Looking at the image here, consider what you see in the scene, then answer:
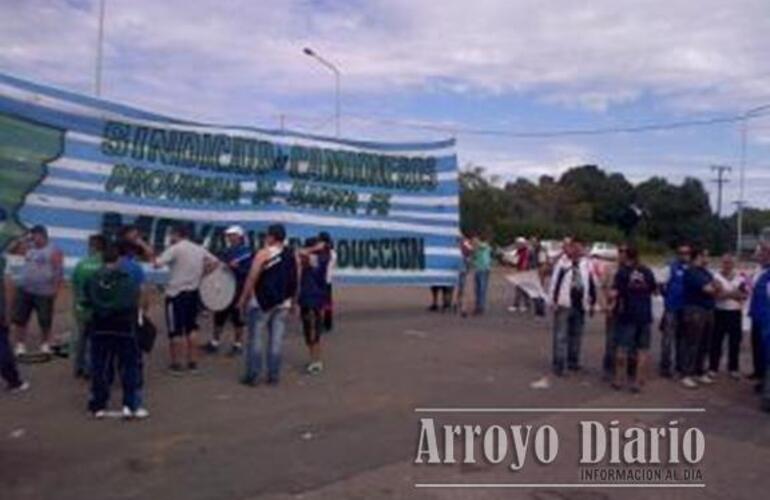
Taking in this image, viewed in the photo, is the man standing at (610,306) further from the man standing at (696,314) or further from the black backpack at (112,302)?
the black backpack at (112,302)

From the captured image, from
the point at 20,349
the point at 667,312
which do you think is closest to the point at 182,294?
the point at 20,349

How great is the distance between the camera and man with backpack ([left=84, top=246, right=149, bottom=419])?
10336 millimetres

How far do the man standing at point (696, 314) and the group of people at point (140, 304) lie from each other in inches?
186

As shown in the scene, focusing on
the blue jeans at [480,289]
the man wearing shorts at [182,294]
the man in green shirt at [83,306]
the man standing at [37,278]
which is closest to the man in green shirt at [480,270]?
the blue jeans at [480,289]

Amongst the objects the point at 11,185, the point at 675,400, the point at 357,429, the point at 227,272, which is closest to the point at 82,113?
the point at 11,185

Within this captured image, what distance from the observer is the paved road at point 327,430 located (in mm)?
8148

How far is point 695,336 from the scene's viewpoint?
47.0 ft

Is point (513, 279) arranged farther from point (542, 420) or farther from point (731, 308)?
point (542, 420)

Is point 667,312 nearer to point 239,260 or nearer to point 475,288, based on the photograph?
point 239,260

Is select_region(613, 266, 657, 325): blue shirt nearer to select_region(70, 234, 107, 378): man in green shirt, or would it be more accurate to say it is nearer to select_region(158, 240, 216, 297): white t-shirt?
select_region(158, 240, 216, 297): white t-shirt

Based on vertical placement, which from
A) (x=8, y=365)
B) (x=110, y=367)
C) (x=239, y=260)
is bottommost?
(x=8, y=365)

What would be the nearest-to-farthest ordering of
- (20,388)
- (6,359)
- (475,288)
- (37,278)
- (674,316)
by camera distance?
(6,359) → (20,388) → (37,278) → (674,316) → (475,288)

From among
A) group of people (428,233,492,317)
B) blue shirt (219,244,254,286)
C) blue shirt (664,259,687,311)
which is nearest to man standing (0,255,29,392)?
blue shirt (219,244,254,286)

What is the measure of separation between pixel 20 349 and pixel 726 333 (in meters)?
9.33
